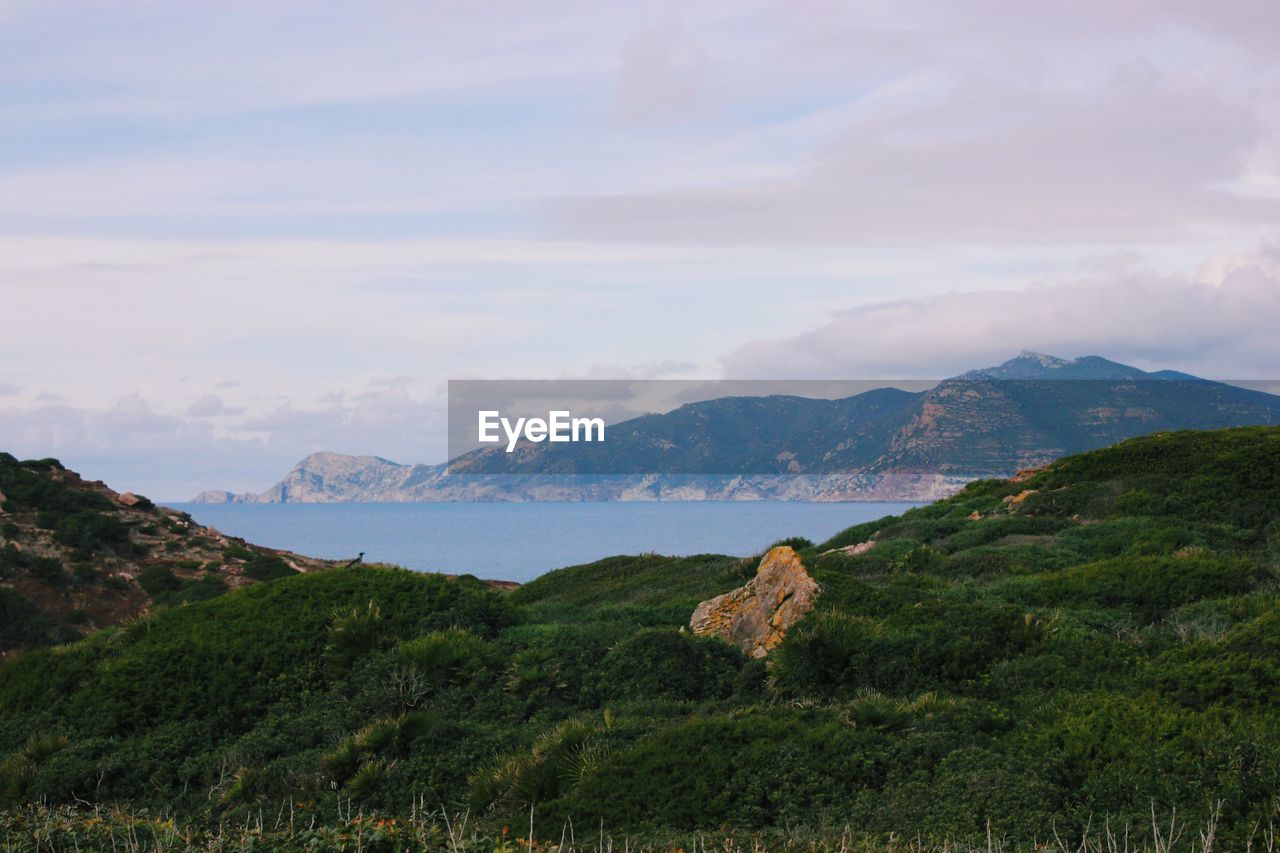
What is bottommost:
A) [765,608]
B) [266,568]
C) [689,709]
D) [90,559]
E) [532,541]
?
[532,541]

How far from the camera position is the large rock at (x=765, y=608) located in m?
14.3

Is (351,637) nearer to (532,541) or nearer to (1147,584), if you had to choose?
(1147,584)

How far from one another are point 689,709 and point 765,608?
313 cm

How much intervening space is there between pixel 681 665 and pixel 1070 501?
1761 cm

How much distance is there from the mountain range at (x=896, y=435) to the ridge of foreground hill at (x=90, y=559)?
63935 mm

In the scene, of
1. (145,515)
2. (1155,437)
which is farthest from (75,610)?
(1155,437)

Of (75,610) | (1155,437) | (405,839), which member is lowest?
(75,610)

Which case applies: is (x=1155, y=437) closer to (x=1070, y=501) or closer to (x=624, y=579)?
(x=1070, y=501)

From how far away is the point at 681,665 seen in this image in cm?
1338

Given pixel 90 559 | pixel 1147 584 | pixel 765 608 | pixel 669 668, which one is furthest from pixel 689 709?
pixel 90 559

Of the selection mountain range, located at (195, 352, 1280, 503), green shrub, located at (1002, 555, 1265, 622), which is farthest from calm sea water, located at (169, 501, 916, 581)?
green shrub, located at (1002, 555, 1265, 622)

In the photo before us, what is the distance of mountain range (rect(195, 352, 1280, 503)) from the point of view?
393 feet

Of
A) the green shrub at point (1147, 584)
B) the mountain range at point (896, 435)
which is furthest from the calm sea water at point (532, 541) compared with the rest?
the green shrub at point (1147, 584)

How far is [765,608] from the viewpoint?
49.0ft
